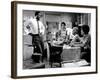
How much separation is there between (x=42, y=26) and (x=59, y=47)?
208 mm

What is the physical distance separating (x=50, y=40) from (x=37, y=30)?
0.41 feet

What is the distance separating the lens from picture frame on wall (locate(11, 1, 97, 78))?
167cm

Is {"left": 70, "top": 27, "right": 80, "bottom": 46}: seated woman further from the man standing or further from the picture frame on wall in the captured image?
the man standing

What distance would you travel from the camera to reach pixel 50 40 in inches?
69.9

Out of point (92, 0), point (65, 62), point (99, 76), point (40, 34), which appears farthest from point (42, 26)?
point (99, 76)

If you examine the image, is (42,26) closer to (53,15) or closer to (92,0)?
(53,15)

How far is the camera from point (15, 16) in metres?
1.64

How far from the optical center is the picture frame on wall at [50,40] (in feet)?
5.47

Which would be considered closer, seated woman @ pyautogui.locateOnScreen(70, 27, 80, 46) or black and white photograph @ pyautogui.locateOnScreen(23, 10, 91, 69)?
black and white photograph @ pyautogui.locateOnScreen(23, 10, 91, 69)

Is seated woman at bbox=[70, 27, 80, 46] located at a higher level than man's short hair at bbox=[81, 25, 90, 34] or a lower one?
lower

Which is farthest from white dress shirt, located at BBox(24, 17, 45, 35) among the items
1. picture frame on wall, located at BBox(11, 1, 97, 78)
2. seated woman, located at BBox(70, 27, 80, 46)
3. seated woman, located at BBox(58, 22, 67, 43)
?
seated woman, located at BBox(70, 27, 80, 46)

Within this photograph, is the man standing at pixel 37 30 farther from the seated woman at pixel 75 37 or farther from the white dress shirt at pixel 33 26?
the seated woman at pixel 75 37

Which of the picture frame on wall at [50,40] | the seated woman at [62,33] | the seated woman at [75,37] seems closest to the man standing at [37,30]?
the picture frame on wall at [50,40]

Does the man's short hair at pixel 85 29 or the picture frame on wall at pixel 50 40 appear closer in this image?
the picture frame on wall at pixel 50 40
